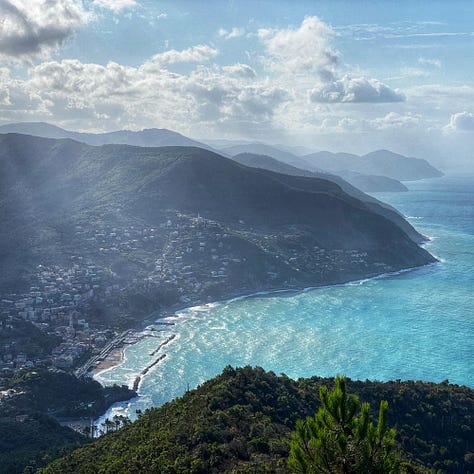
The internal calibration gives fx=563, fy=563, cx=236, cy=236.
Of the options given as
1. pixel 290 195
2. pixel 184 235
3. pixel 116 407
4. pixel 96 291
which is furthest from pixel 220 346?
pixel 290 195

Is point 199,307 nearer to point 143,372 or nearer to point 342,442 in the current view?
point 143,372

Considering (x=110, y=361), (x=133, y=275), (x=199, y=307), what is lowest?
(x=110, y=361)

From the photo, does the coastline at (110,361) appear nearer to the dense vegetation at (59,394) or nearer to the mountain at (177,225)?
the dense vegetation at (59,394)

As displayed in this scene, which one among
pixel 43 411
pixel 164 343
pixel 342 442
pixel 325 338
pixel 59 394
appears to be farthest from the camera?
pixel 325 338

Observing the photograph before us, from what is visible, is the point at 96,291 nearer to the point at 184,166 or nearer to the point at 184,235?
the point at 184,235

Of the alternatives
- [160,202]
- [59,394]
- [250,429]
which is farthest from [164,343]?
[160,202]

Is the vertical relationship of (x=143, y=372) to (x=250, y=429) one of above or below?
below

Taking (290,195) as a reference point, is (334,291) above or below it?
below
